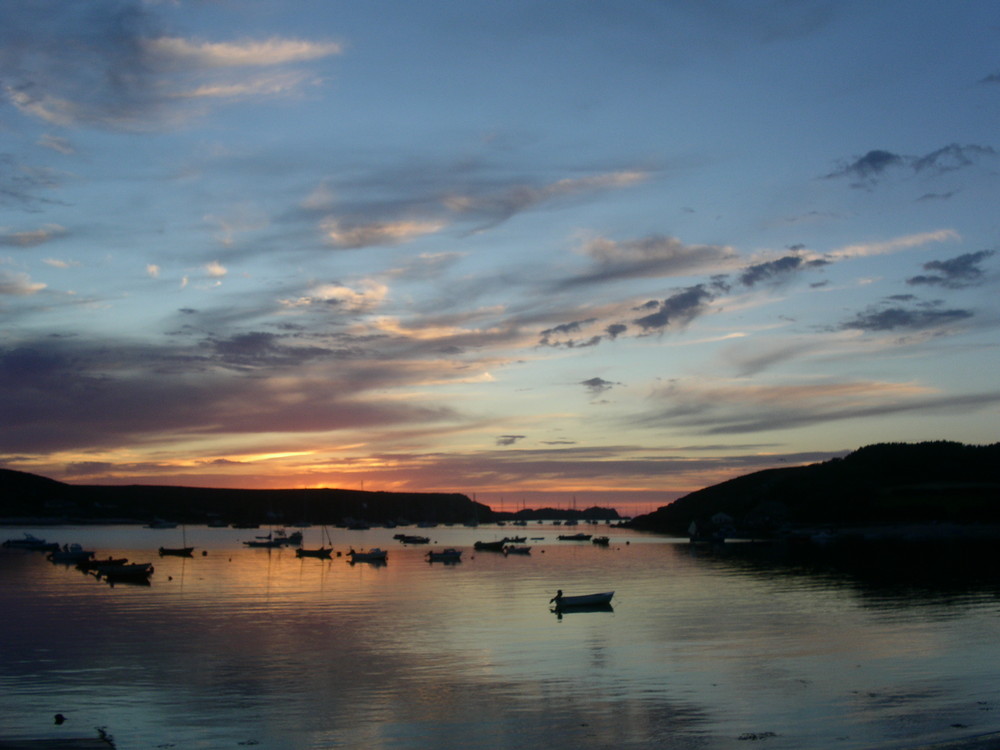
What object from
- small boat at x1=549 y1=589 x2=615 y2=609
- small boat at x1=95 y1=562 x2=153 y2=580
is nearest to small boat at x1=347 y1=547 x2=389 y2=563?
small boat at x1=95 y1=562 x2=153 y2=580

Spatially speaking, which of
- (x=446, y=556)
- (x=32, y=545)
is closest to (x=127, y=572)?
(x=446, y=556)

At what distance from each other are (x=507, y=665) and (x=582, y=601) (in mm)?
22374

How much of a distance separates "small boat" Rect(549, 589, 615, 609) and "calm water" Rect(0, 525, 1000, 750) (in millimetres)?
1283

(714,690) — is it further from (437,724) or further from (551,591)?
(551,591)

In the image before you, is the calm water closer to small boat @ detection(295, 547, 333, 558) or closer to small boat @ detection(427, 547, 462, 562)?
small boat @ detection(427, 547, 462, 562)

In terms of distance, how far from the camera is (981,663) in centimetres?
3869

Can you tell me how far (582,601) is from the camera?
61625mm

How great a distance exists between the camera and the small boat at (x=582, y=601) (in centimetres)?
6088

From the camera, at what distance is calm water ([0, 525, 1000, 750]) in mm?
28281

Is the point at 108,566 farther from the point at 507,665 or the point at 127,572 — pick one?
the point at 507,665

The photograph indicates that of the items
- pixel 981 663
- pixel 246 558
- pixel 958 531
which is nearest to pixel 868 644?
A: pixel 981 663

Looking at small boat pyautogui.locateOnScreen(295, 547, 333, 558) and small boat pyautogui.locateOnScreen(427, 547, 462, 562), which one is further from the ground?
small boat pyautogui.locateOnScreen(295, 547, 333, 558)

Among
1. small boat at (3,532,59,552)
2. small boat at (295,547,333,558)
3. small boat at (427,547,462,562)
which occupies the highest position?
small boat at (3,532,59,552)

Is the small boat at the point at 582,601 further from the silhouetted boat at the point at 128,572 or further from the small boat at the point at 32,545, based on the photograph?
the small boat at the point at 32,545
